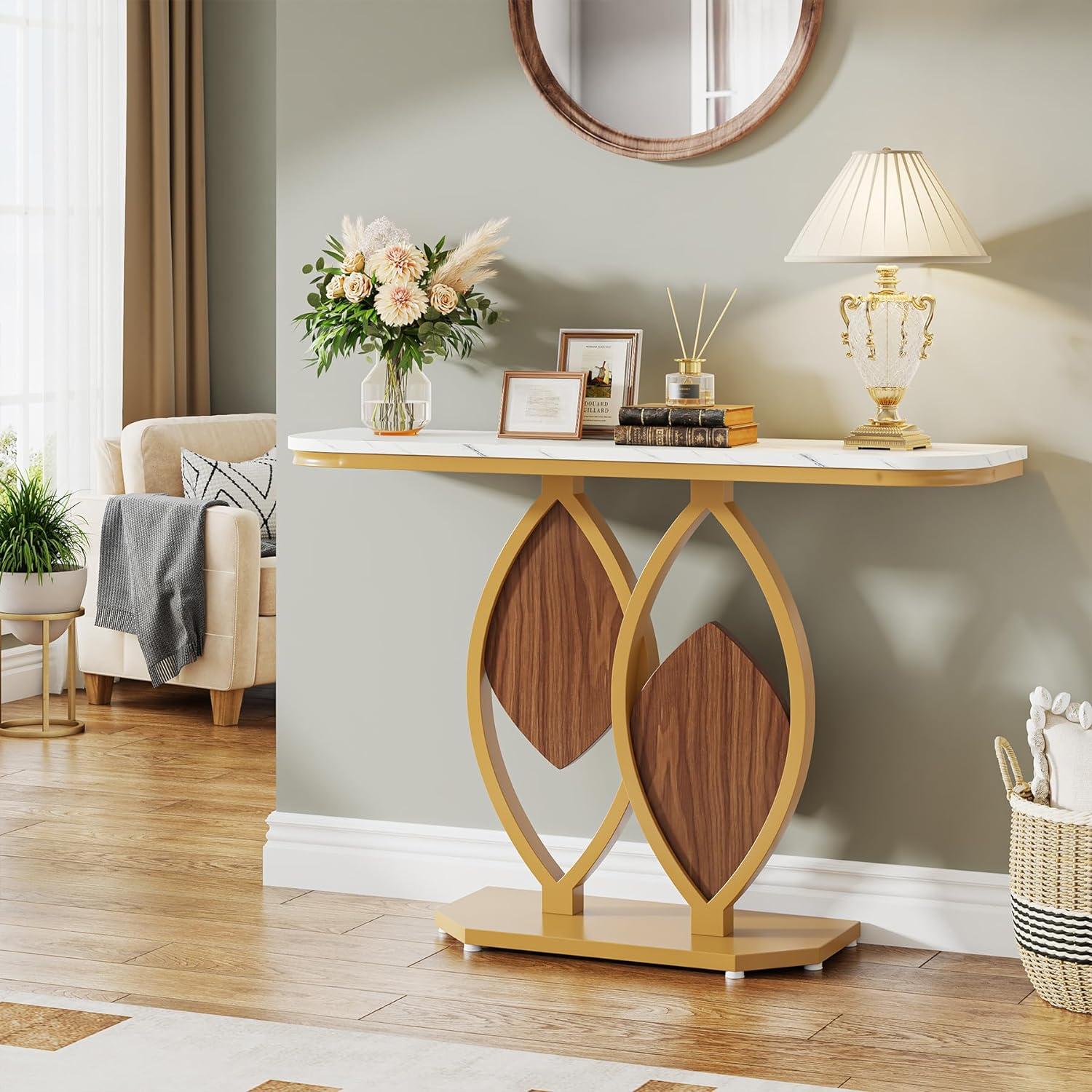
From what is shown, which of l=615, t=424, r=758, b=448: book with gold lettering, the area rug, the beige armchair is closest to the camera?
the area rug

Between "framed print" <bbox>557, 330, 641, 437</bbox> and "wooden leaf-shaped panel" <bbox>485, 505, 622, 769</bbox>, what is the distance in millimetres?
184

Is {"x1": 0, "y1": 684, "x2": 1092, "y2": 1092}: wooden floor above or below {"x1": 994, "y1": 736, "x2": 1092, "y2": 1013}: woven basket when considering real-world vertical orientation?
below

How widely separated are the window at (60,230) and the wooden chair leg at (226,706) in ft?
3.42

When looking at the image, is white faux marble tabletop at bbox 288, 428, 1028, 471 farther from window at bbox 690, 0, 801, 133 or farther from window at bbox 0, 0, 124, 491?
window at bbox 0, 0, 124, 491

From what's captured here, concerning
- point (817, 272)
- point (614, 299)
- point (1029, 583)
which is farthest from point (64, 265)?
point (1029, 583)

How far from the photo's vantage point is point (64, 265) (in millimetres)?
5574

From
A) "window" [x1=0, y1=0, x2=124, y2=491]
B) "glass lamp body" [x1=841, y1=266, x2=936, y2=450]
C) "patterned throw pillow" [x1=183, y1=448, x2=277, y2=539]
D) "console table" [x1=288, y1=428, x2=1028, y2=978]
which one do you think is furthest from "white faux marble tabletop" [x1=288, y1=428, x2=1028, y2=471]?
"window" [x1=0, y1=0, x2=124, y2=491]

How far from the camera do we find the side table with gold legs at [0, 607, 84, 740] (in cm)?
484

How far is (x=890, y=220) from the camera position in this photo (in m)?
2.83

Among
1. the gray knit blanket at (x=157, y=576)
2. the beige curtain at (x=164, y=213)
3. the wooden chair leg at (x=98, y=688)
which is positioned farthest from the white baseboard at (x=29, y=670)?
the beige curtain at (x=164, y=213)

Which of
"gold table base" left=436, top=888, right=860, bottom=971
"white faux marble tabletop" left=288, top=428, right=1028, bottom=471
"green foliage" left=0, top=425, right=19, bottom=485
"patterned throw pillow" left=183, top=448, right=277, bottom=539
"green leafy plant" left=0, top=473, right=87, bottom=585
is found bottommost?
"gold table base" left=436, top=888, right=860, bottom=971

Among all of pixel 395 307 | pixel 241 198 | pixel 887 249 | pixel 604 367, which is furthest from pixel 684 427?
pixel 241 198

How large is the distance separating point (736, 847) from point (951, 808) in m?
0.43

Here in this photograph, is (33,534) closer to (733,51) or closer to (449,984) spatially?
(449,984)
